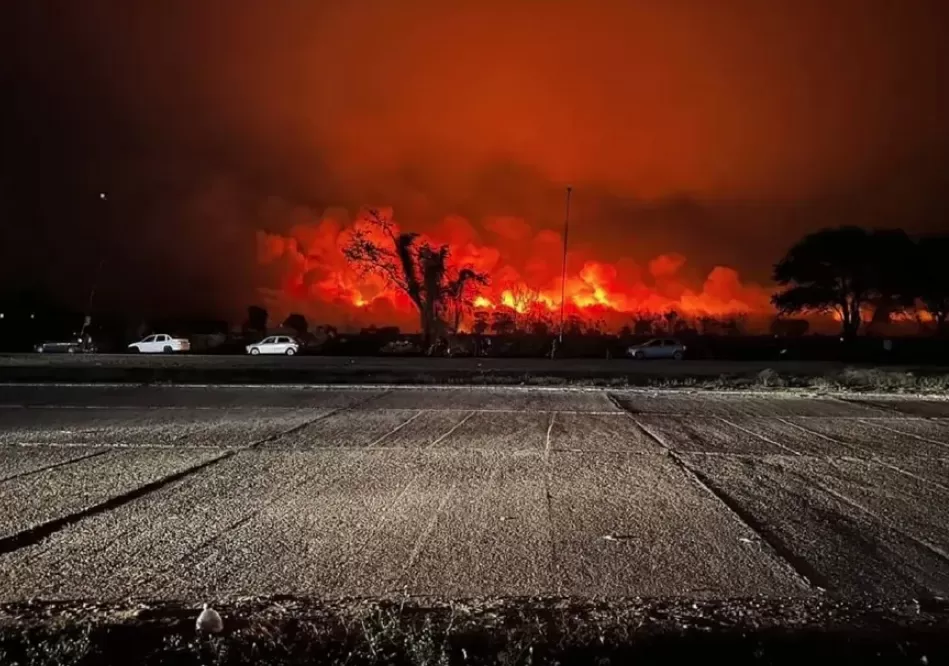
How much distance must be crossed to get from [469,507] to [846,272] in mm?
72429

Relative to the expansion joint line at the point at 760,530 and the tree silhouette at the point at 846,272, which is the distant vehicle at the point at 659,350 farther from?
the expansion joint line at the point at 760,530

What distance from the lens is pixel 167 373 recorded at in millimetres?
30422

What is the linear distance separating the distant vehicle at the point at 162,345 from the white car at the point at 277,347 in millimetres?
5215

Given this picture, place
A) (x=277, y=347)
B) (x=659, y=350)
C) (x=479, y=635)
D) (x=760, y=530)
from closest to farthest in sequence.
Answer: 1. (x=479, y=635)
2. (x=760, y=530)
3. (x=277, y=347)
4. (x=659, y=350)

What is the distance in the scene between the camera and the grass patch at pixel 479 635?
471cm

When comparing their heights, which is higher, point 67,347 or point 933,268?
point 933,268

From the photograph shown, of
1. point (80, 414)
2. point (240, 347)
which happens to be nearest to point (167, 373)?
point (80, 414)

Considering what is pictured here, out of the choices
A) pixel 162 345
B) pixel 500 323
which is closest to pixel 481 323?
pixel 500 323

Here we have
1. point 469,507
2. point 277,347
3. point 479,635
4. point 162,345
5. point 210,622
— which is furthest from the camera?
point 162,345

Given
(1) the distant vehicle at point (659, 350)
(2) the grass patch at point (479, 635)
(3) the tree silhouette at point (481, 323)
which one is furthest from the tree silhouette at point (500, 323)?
(2) the grass patch at point (479, 635)

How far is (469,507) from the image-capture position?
8.57 meters

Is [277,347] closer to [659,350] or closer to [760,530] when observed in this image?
[659,350]

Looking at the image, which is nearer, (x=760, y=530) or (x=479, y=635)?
(x=479, y=635)

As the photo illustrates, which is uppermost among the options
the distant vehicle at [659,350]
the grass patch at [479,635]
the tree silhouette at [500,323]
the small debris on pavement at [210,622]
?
the tree silhouette at [500,323]
